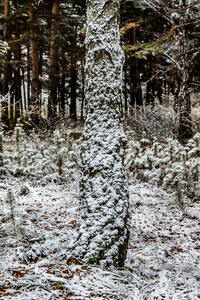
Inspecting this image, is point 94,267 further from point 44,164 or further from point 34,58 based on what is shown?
point 34,58

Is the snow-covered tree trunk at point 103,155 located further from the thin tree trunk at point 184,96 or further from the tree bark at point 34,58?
the tree bark at point 34,58

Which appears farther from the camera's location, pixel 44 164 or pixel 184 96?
pixel 184 96

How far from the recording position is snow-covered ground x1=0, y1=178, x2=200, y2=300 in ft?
6.10

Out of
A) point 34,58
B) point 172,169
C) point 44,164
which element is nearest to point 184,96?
point 172,169

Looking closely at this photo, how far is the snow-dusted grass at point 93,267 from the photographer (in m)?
1.87

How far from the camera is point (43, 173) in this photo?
6.15m

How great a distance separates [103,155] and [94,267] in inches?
43.9

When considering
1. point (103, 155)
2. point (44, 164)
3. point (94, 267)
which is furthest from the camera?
point (44, 164)

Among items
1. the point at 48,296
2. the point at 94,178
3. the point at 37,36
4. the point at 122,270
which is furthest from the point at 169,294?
the point at 37,36

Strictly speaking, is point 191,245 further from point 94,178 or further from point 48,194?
Result: point 48,194

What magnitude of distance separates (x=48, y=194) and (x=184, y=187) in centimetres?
317

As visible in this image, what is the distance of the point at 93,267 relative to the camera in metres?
2.15

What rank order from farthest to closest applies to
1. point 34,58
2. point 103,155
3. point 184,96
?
point 34,58 < point 184,96 < point 103,155

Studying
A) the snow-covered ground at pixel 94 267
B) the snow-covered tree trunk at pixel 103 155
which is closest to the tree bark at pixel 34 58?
the snow-covered ground at pixel 94 267
